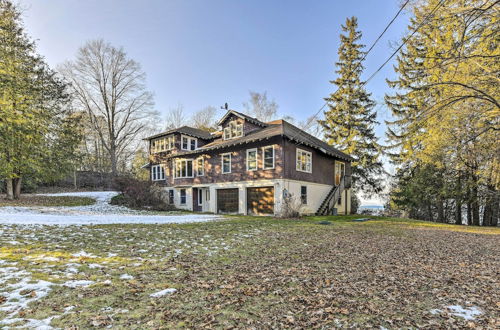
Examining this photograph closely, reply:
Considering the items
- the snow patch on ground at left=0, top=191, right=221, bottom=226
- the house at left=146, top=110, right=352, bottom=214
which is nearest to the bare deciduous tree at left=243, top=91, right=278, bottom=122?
the house at left=146, top=110, right=352, bottom=214

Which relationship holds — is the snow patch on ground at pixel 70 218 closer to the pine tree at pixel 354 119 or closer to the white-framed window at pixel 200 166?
the white-framed window at pixel 200 166

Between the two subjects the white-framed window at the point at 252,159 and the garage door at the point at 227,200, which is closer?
the white-framed window at the point at 252,159

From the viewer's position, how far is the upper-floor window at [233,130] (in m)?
20.7

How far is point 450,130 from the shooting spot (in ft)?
39.4

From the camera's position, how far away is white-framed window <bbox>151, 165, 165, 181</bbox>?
26750mm

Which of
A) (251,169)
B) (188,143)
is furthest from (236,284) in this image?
(188,143)

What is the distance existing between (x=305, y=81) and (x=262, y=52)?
166 inches

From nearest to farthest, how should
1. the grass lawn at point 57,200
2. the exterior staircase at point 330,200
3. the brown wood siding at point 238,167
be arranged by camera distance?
1. the brown wood siding at point 238,167
2. the grass lawn at point 57,200
3. the exterior staircase at point 330,200

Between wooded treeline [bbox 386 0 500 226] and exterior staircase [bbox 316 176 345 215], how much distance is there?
6.20 metres

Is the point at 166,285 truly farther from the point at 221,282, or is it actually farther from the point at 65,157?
the point at 65,157

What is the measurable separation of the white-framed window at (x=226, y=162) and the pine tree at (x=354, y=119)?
13616 mm

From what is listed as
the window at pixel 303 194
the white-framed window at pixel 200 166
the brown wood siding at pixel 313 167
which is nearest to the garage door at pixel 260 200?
the brown wood siding at pixel 313 167

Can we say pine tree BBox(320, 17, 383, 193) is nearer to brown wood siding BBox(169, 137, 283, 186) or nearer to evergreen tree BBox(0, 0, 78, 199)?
brown wood siding BBox(169, 137, 283, 186)

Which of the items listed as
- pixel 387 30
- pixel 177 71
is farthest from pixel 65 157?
pixel 387 30
